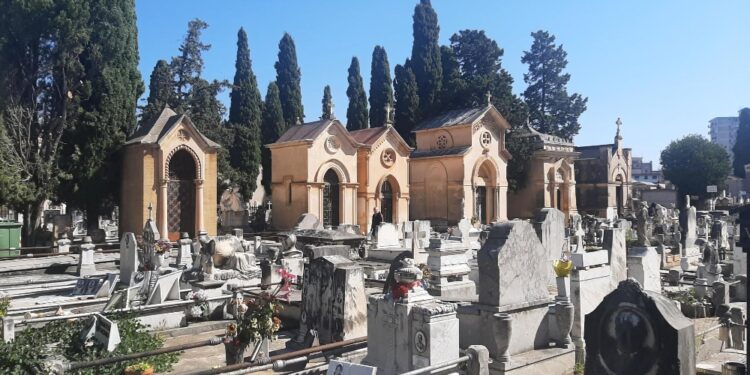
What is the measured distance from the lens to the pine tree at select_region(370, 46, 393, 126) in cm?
4494

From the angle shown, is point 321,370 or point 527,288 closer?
point 321,370

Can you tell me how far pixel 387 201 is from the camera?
32719mm

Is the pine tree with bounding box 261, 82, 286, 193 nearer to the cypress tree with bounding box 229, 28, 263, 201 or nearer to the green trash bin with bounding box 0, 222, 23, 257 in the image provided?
the cypress tree with bounding box 229, 28, 263, 201

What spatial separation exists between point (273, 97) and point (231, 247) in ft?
86.4

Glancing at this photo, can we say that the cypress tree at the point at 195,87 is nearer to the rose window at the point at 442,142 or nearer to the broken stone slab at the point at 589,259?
the rose window at the point at 442,142

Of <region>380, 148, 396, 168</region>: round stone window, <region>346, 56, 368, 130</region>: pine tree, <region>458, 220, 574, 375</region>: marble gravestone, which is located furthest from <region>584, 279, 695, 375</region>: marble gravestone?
<region>346, 56, 368, 130</region>: pine tree

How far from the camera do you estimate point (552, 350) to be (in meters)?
8.13

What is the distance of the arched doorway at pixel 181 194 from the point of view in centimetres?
2530

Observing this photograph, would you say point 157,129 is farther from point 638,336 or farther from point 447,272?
point 638,336

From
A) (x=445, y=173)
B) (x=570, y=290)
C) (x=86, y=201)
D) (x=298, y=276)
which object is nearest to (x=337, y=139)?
(x=445, y=173)

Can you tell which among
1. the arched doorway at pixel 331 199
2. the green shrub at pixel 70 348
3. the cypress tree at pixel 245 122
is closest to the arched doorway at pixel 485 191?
the arched doorway at pixel 331 199

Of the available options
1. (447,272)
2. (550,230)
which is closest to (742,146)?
(550,230)

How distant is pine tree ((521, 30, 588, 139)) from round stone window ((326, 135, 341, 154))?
80.2 ft

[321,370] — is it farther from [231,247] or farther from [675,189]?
[675,189]
